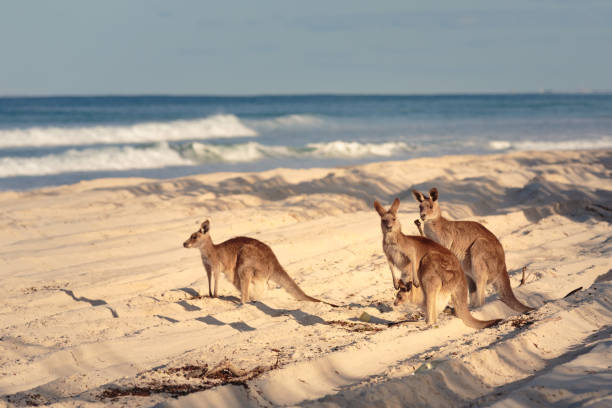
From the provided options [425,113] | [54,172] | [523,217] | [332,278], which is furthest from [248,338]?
[425,113]

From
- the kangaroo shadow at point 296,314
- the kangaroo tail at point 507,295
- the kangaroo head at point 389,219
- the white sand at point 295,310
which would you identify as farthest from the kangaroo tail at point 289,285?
the kangaroo tail at point 507,295

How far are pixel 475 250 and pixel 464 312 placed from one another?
91 cm

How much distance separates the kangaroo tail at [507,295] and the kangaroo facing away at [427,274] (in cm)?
54

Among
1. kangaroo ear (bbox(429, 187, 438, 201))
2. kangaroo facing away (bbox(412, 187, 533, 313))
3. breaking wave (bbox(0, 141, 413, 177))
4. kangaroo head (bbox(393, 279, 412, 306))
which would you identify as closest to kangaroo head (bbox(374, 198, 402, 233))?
kangaroo head (bbox(393, 279, 412, 306))

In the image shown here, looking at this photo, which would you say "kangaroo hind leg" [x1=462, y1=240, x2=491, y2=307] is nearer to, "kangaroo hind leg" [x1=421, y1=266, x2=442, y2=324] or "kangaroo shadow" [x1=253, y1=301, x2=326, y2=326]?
"kangaroo hind leg" [x1=421, y1=266, x2=442, y2=324]

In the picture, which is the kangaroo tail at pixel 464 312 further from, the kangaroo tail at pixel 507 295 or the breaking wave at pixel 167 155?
the breaking wave at pixel 167 155

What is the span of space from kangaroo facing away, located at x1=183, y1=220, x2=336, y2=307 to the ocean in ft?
37.7

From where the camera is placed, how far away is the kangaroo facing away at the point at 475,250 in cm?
611

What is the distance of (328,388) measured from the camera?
4.27 meters

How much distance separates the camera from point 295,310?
6.43 metres

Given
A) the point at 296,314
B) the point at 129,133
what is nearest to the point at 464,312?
the point at 296,314

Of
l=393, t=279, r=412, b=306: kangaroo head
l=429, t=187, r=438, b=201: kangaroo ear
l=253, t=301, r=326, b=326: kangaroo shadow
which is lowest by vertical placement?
l=253, t=301, r=326, b=326: kangaroo shadow

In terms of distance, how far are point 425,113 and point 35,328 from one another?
162 feet

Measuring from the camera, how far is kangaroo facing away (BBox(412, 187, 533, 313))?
6105 mm
